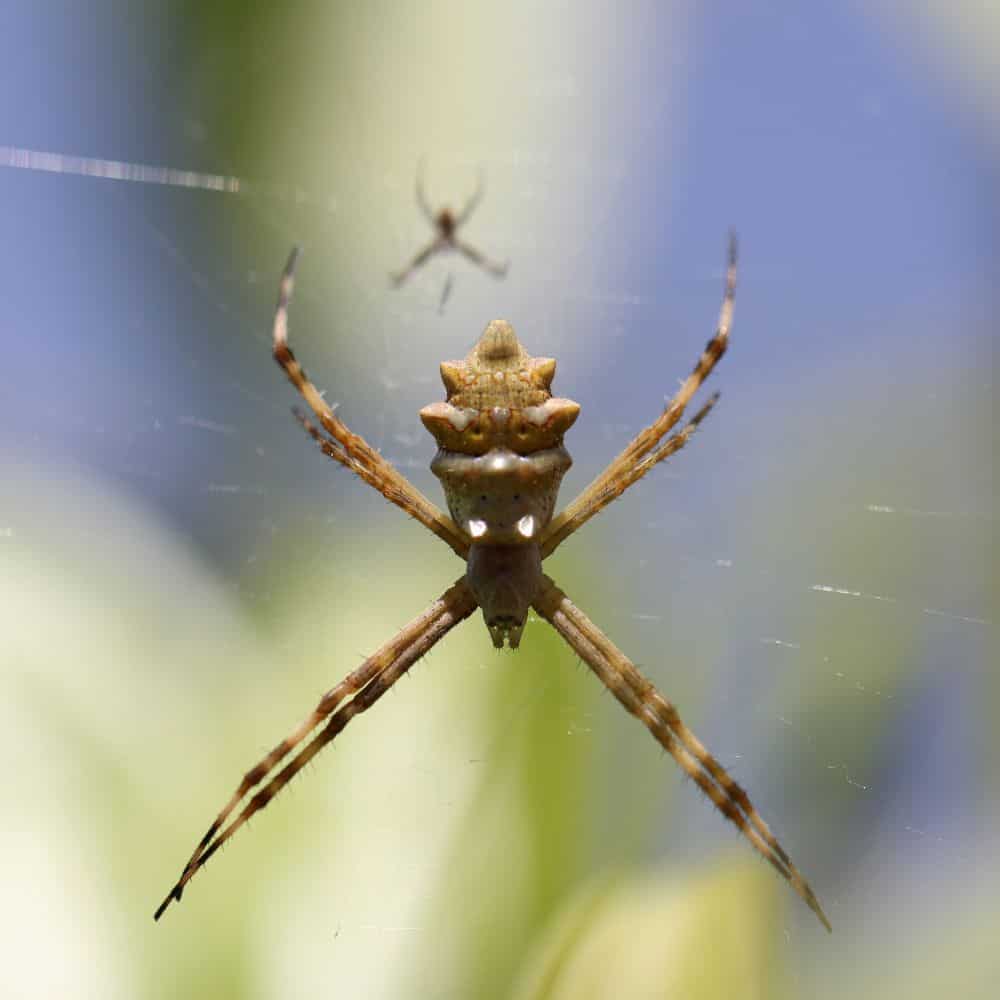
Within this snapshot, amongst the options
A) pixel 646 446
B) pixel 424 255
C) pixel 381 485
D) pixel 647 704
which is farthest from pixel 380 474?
pixel 424 255

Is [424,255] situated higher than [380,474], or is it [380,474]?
[424,255]

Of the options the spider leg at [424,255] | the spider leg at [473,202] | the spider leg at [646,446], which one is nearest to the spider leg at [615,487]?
the spider leg at [646,446]

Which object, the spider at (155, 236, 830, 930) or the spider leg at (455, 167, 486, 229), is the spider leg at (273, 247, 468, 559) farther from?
the spider leg at (455, 167, 486, 229)

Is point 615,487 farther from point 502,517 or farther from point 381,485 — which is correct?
point 381,485

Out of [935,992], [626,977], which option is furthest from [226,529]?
[935,992]

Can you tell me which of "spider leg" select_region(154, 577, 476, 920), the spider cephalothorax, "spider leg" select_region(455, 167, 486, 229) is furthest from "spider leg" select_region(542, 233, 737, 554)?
"spider leg" select_region(455, 167, 486, 229)

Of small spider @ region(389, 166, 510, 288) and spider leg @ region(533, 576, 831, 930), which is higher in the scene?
small spider @ region(389, 166, 510, 288)
